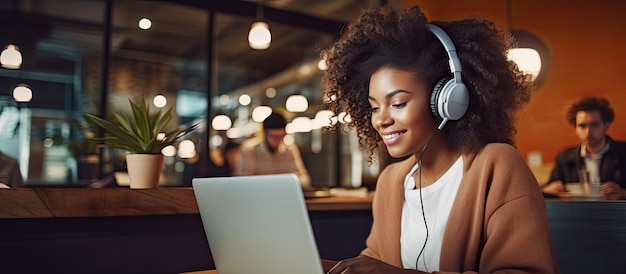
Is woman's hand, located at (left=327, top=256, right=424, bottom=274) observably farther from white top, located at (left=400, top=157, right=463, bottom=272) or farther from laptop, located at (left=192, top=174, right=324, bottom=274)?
white top, located at (left=400, top=157, right=463, bottom=272)

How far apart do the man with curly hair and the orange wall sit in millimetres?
3402

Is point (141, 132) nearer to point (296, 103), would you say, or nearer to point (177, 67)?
point (296, 103)

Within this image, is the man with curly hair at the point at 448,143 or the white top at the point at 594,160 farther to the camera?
the white top at the point at 594,160

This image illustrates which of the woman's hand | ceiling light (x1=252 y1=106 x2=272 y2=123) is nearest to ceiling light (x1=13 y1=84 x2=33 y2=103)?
ceiling light (x1=252 y1=106 x2=272 y2=123)

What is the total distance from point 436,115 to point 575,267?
665 millimetres

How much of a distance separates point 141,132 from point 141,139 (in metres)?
0.02

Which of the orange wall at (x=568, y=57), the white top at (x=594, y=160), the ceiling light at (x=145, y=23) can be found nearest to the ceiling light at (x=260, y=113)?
the ceiling light at (x=145, y=23)

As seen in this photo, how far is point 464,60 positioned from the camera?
1377mm

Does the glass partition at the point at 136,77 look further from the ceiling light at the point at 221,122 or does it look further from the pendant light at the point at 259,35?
the pendant light at the point at 259,35

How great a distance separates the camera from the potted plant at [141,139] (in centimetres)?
155

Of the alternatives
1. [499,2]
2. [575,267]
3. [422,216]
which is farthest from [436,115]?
[499,2]

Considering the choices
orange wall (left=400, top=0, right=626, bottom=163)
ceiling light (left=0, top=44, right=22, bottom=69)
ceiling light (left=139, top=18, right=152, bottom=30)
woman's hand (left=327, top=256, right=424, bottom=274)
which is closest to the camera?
woman's hand (left=327, top=256, right=424, bottom=274)

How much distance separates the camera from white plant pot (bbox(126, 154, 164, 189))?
1.54m

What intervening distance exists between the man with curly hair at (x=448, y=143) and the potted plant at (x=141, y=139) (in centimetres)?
59
